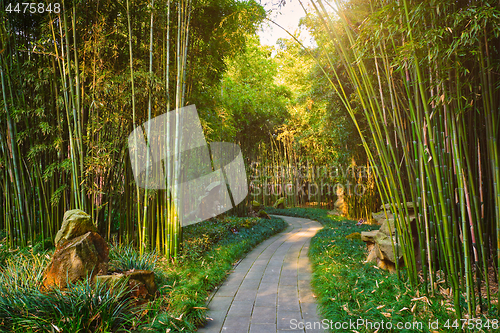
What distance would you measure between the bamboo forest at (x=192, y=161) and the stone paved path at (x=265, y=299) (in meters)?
0.02

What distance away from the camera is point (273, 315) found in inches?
79.3

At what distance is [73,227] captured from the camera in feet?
7.14

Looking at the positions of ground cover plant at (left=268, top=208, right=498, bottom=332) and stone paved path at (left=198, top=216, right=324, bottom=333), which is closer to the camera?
ground cover plant at (left=268, top=208, right=498, bottom=332)

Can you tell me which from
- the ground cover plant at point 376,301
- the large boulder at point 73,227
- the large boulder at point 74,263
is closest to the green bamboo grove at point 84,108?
the large boulder at point 73,227

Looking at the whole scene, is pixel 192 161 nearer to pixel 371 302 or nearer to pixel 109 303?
pixel 109 303

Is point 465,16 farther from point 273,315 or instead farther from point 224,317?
point 224,317

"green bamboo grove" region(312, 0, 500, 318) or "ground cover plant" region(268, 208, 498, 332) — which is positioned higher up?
"green bamboo grove" region(312, 0, 500, 318)

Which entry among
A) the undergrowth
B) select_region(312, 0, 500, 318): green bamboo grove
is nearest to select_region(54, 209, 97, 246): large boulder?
the undergrowth

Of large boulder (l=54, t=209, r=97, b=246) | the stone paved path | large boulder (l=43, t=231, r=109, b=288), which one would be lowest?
the stone paved path

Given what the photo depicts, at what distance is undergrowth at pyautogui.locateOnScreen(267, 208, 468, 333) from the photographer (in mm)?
1660

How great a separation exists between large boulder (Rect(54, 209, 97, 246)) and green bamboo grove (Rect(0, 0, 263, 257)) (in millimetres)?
758

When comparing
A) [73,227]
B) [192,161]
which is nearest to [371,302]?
[73,227]

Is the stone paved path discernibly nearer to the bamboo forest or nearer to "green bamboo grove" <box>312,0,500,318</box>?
the bamboo forest

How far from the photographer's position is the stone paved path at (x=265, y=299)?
1.89 m
